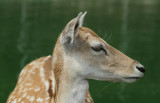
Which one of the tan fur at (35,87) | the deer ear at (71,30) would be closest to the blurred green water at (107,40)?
the deer ear at (71,30)

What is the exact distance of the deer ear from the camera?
4176 millimetres

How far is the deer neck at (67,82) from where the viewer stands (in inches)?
168

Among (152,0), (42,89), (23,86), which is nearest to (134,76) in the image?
(42,89)

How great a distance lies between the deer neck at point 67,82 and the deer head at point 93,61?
0.02 meters

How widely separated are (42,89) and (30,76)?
23.7 inches

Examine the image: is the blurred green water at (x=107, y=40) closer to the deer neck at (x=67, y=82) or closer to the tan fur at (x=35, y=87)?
the deer neck at (x=67, y=82)

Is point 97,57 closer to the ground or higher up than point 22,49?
higher up

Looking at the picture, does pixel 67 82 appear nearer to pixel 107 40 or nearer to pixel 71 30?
pixel 71 30

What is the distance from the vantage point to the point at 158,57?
14.4m

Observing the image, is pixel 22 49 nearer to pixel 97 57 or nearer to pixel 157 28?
pixel 157 28

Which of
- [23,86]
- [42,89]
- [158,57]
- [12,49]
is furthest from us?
[12,49]

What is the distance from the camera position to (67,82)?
14.2 feet

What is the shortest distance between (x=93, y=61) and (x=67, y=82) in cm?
36

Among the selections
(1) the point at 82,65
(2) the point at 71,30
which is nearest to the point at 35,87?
(1) the point at 82,65
